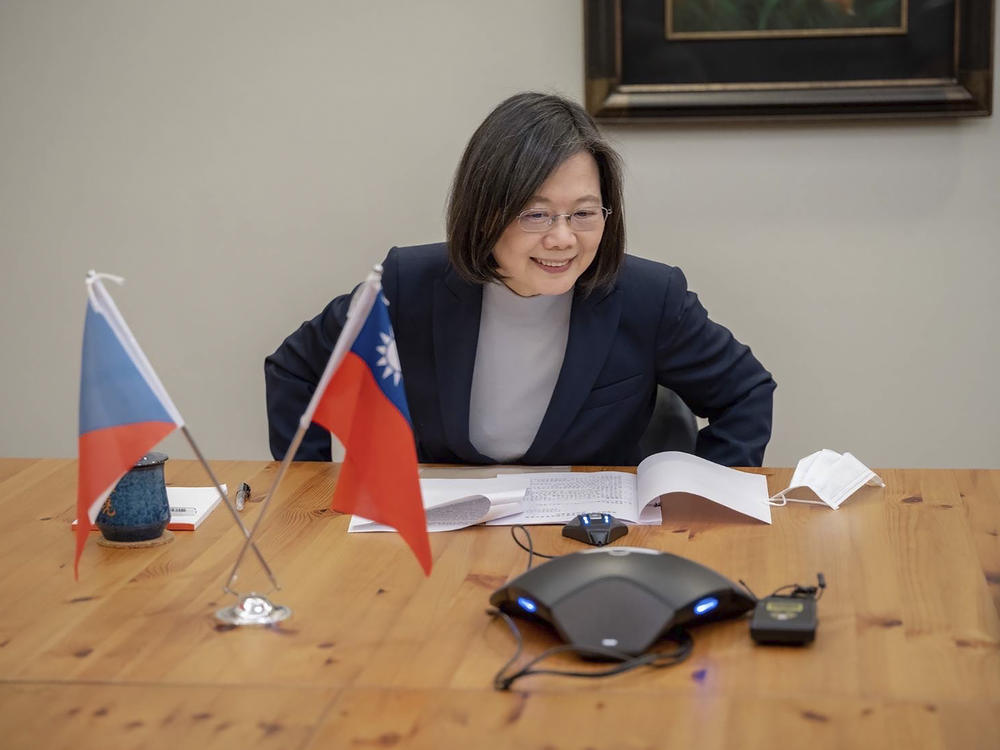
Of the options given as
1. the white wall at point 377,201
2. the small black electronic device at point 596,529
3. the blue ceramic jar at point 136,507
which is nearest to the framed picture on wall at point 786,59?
the white wall at point 377,201

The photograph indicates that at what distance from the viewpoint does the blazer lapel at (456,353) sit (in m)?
2.29

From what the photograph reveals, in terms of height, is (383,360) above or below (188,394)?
above

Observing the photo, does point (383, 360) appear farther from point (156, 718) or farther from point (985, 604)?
point (985, 604)

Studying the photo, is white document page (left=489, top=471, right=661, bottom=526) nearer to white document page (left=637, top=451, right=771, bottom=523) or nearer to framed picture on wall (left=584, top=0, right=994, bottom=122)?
white document page (left=637, top=451, right=771, bottom=523)

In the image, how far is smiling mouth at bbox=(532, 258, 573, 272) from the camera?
2.20 metres

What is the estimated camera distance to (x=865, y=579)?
154 cm

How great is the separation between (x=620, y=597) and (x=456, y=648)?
190 millimetres

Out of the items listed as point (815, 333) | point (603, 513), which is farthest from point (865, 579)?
point (815, 333)

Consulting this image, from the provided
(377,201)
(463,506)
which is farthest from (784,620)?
(377,201)

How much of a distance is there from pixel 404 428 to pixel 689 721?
52 cm

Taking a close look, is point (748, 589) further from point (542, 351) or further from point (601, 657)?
point (542, 351)

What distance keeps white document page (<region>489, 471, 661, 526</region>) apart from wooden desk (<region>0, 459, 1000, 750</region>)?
5 centimetres

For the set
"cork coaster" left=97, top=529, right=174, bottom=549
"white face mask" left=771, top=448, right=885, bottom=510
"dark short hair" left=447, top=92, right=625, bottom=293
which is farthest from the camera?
"dark short hair" left=447, top=92, right=625, bottom=293

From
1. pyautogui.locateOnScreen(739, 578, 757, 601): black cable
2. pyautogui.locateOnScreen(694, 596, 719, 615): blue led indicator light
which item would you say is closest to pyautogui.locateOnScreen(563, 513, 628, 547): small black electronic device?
pyautogui.locateOnScreen(739, 578, 757, 601): black cable
